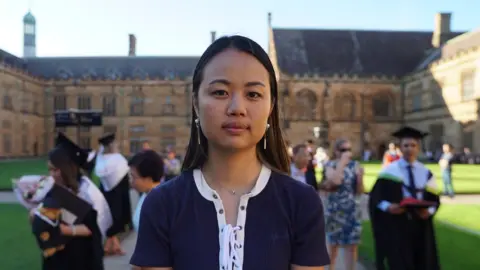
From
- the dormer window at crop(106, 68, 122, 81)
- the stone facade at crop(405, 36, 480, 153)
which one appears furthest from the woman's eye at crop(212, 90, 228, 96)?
the dormer window at crop(106, 68, 122, 81)

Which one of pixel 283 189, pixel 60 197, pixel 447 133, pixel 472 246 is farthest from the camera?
pixel 447 133

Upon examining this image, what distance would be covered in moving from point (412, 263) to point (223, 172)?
3688 millimetres

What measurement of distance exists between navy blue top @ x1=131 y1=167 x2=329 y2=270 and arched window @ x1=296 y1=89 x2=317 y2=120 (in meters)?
40.8

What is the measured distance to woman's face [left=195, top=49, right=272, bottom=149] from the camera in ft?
A: 4.83

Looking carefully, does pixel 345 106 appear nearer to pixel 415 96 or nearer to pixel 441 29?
pixel 415 96

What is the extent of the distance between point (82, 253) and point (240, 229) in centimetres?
276

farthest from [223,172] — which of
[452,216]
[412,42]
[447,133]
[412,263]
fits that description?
[412,42]

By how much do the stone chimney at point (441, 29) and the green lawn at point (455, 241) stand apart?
1502 inches

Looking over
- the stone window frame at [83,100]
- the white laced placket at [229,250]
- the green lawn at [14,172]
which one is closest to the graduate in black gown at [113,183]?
the white laced placket at [229,250]

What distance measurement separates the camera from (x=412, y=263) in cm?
460

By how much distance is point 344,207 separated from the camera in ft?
17.5

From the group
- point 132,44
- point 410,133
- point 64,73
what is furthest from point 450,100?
point 132,44

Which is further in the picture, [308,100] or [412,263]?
[308,100]

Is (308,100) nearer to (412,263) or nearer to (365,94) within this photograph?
(365,94)
